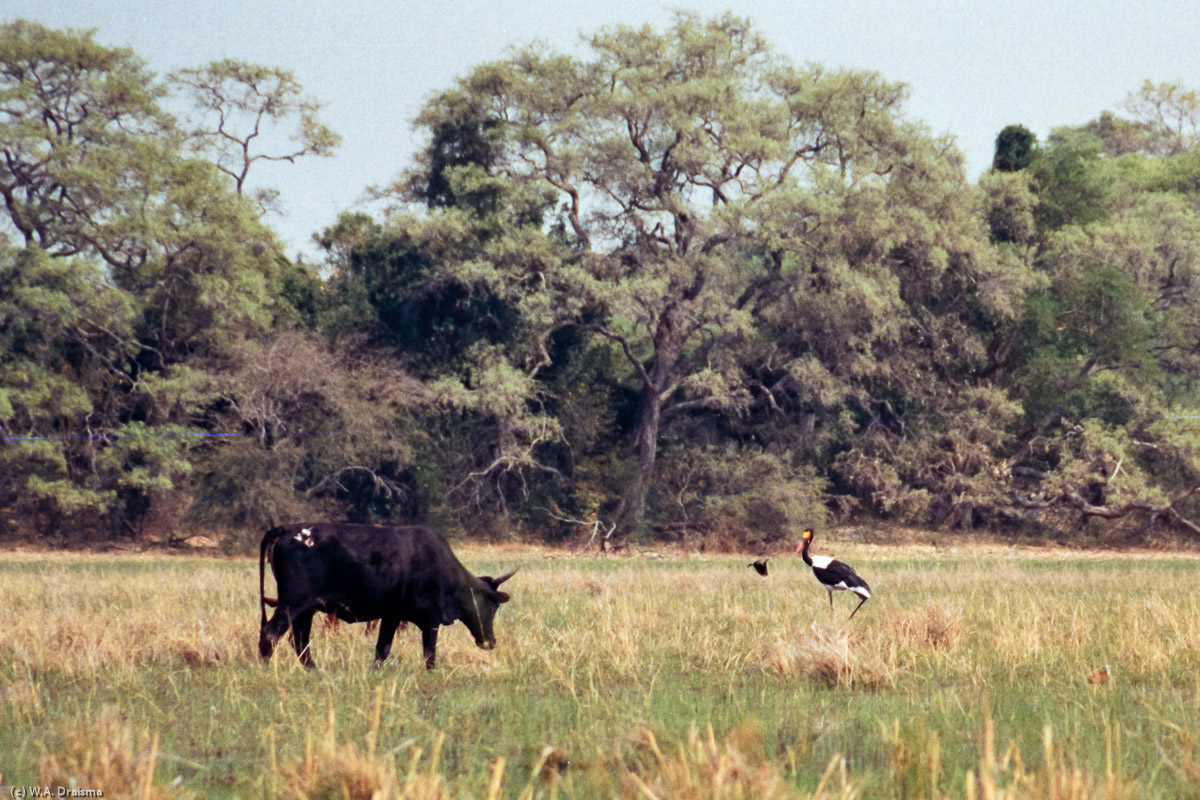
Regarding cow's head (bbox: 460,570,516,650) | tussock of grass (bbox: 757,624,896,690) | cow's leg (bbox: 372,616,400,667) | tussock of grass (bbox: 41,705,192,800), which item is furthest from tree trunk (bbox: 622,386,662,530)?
tussock of grass (bbox: 41,705,192,800)

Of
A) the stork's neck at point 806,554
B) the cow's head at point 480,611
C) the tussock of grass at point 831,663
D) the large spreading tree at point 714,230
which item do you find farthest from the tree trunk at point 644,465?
the tussock of grass at point 831,663

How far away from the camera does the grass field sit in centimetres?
506

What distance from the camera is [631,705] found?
7332mm

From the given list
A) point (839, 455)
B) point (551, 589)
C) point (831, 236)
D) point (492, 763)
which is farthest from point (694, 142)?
point (492, 763)

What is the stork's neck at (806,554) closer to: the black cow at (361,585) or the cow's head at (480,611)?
the cow's head at (480,611)

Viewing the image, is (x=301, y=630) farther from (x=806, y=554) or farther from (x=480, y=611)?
(x=806, y=554)

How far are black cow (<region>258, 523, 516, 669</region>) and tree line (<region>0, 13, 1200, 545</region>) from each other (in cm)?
2310

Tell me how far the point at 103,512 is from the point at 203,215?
32.2ft

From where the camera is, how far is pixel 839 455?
37.1m

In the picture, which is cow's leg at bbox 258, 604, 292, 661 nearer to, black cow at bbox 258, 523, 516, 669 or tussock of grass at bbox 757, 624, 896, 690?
black cow at bbox 258, 523, 516, 669

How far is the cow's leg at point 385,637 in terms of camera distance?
10039 mm

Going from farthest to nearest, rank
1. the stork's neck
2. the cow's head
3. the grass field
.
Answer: the stork's neck, the cow's head, the grass field

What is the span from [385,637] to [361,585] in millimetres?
513

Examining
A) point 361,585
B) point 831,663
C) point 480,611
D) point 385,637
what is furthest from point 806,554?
point 361,585
